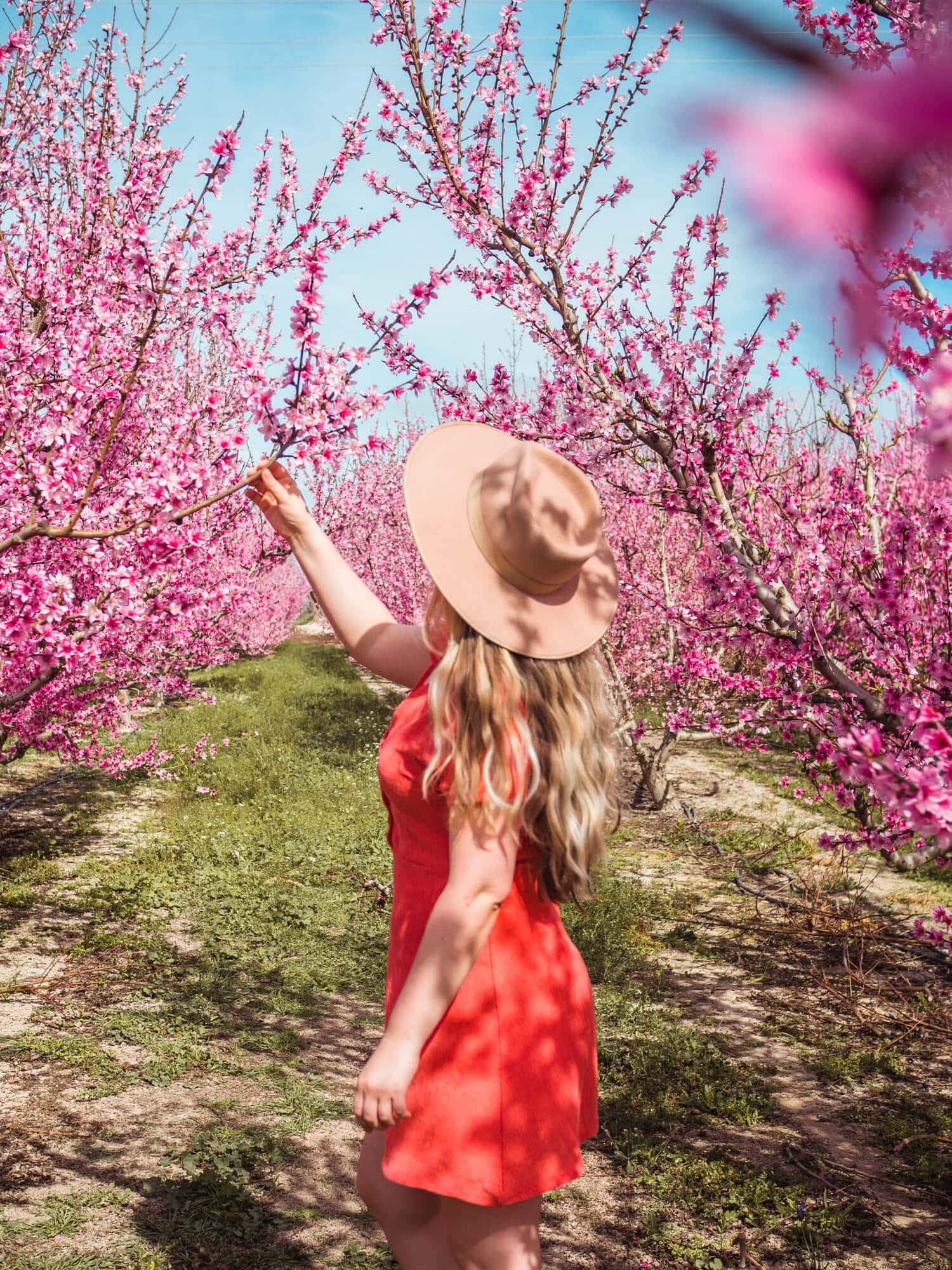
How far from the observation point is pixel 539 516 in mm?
1975

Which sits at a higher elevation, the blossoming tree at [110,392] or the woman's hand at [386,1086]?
the blossoming tree at [110,392]

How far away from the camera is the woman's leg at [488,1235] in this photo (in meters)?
1.88

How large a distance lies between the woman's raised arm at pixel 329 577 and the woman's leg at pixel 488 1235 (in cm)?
118

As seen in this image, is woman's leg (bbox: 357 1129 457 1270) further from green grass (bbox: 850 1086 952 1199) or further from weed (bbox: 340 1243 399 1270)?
green grass (bbox: 850 1086 952 1199)

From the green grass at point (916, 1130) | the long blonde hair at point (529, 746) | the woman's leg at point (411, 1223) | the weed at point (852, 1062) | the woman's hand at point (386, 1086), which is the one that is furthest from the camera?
the weed at point (852, 1062)

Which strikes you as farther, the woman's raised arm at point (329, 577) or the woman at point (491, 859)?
the woman's raised arm at point (329, 577)

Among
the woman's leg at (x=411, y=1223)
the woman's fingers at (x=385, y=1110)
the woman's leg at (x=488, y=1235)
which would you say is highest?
the woman's fingers at (x=385, y=1110)

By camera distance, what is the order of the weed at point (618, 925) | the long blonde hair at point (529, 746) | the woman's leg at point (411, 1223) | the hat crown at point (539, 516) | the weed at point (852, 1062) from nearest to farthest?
the long blonde hair at point (529, 746)
the hat crown at point (539, 516)
the woman's leg at point (411, 1223)
the weed at point (852, 1062)
the weed at point (618, 925)

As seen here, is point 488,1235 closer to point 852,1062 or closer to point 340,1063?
point 340,1063

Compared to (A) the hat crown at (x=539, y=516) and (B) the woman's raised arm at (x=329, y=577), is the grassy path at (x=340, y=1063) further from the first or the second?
(A) the hat crown at (x=539, y=516)

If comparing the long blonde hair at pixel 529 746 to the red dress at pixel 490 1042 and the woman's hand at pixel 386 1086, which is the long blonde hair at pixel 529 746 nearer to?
the red dress at pixel 490 1042

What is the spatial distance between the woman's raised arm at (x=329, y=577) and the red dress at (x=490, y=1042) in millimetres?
431

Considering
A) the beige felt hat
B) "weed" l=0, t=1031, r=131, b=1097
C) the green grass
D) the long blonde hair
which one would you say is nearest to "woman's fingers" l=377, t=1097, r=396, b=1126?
the long blonde hair

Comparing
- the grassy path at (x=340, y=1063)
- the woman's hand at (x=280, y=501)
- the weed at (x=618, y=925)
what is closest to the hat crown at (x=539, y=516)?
the woman's hand at (x=280, y=501)
